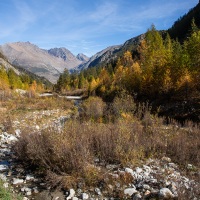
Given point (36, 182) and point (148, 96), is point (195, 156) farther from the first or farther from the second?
point (148, 96)

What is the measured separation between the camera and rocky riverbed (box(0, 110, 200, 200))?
4664 mm

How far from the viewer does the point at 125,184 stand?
532 cm

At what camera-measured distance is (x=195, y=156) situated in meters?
6.74

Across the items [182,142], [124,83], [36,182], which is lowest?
[36,182]

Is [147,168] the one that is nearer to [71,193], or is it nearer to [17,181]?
[71,193]

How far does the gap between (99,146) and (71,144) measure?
141cm

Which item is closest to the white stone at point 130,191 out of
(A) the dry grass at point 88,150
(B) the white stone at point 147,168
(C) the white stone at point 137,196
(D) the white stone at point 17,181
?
(C) the white stone at point 137,196

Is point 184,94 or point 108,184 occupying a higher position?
point 184,94

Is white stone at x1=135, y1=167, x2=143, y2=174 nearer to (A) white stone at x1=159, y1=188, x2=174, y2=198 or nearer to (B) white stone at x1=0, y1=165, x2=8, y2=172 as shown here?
(A) white stone at x1=159, y1=188, x2=174, y2=198

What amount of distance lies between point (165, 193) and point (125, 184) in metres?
1.15

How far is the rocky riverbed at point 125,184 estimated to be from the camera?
4664mm

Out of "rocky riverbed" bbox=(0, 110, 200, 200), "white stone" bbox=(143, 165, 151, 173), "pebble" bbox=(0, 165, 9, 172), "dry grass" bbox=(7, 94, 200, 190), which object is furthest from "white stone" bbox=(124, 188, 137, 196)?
"pebble" bbox=(0, 165, 9, 172)

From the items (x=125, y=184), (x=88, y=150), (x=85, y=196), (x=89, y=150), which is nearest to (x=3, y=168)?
(x=89, y=150)

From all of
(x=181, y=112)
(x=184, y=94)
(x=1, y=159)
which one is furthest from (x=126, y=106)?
(x=1, y=159)
